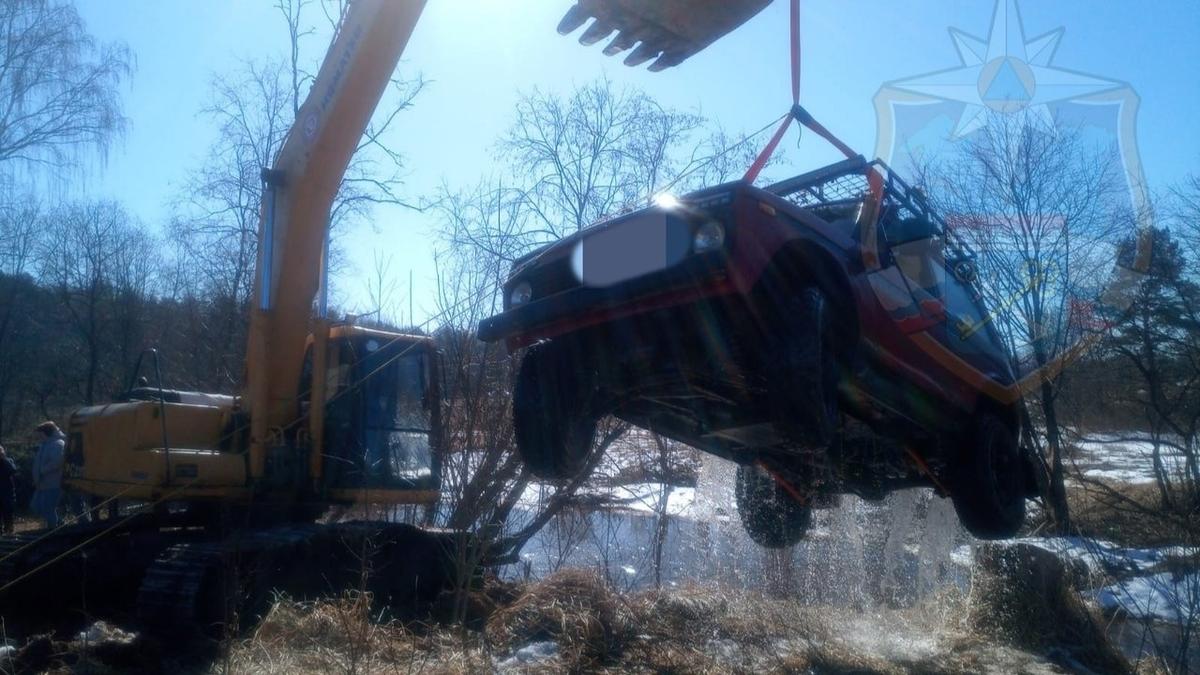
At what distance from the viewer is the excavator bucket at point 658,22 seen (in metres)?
4.93

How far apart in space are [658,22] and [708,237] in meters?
1.20

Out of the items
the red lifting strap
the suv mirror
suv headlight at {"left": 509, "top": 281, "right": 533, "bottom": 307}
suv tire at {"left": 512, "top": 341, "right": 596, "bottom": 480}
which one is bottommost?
suv tire at {"left": 512, "top": 341, "right": 596, "bottom": 480}

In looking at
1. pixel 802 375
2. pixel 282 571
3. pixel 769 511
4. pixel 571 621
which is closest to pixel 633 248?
pixel 802 375

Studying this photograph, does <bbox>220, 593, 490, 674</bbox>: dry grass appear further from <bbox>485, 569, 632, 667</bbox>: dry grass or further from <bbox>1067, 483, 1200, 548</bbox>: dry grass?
<bbox>1067, 483, 1200, 548</bbox>: dry grass

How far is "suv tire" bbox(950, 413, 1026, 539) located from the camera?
265 inches

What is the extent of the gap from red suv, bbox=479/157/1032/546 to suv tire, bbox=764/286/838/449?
10 mm

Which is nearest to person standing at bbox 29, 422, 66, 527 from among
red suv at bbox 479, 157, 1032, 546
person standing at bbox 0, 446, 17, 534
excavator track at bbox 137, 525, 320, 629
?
person standing at bbox 0, 446, 17, 534

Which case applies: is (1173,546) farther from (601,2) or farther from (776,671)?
(601,2)

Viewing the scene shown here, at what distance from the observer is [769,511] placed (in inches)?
309

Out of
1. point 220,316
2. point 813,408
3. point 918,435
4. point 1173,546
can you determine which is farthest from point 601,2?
point 220,316

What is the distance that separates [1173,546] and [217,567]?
250 inches

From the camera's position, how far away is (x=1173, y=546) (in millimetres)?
5164

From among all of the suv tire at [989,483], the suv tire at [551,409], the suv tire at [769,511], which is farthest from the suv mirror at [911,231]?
the suv tire at [769,511]

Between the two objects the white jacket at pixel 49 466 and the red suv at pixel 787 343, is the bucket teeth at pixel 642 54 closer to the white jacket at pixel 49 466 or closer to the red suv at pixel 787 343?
the red suv at pixel 787 343
